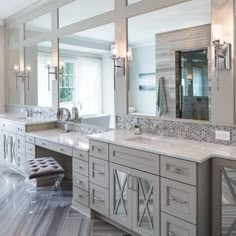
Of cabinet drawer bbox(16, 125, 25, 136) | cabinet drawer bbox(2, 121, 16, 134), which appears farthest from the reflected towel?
cabinet drawer bbox(2, 121, 16, 134)

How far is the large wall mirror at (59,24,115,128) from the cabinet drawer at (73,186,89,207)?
3.04 ft

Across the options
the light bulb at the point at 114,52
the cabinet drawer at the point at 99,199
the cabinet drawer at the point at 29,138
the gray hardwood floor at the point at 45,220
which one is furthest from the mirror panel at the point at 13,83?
the cabinet drawer at the point at 99,199

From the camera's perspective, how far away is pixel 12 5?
5.12 meters

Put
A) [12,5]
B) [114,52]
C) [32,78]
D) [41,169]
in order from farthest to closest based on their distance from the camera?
[32,78] → [12,5] → [114,52] → [41,169]

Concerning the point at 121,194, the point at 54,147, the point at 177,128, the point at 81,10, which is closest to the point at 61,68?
the point at 81,10

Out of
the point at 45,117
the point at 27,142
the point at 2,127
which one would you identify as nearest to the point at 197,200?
the point at 27,142

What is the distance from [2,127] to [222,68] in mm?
4027

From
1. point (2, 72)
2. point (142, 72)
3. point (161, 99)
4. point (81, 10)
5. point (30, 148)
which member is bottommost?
point (30, 148)

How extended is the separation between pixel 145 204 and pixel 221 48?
154 cm

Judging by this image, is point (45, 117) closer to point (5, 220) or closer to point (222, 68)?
point (5, 220)

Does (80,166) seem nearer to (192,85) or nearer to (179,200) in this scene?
(179,200)

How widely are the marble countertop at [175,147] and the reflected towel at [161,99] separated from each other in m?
0.30

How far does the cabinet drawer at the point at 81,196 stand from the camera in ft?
10.1

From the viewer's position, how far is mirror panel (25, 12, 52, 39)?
4730mm
